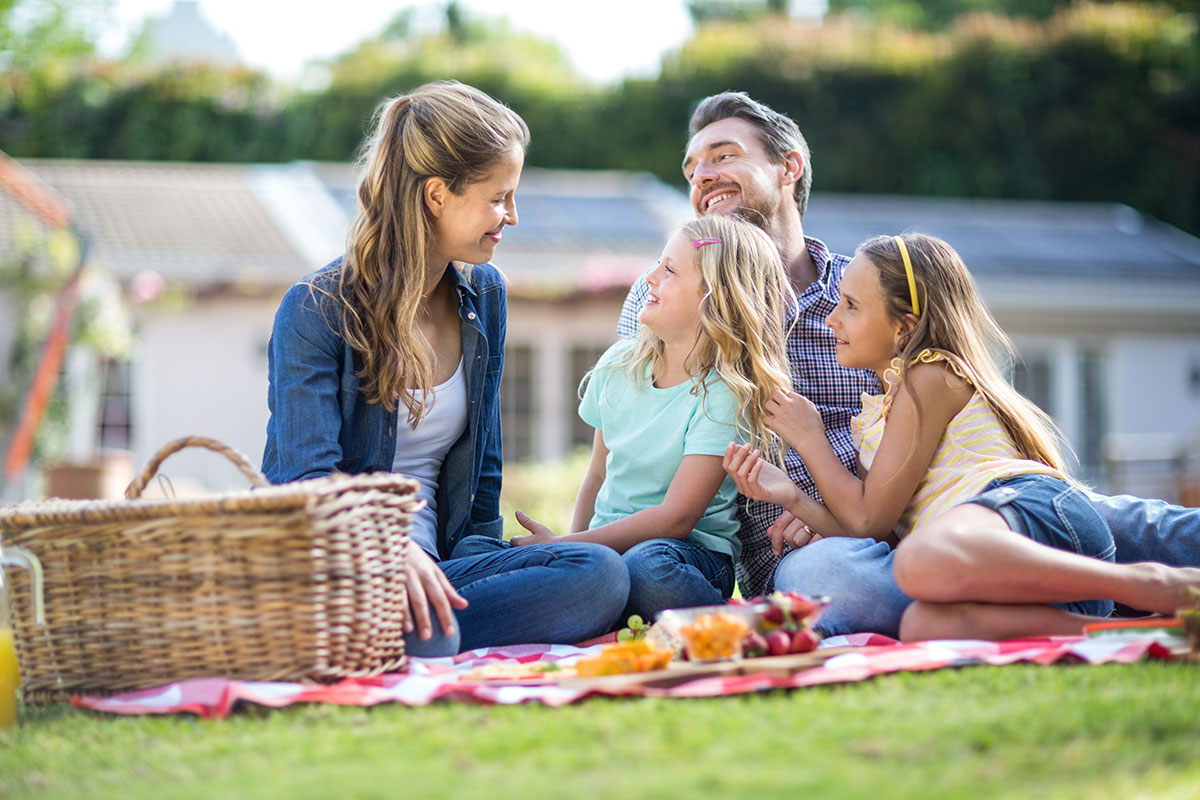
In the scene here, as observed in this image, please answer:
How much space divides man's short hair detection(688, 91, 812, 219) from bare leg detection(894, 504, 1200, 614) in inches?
62.6

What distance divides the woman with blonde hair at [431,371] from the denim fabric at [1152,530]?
4.31 feet

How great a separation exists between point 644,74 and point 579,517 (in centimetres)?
1700

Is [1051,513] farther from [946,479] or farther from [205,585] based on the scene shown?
[205,585]

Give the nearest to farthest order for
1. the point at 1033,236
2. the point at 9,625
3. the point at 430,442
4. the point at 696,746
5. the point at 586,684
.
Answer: the point at 696,746 < the point at 586,684 < the point at 9,625 < the point at 430,442 < the point at 1033,236

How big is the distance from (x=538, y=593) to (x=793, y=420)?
2.70 feet

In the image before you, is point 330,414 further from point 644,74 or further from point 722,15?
point 722,15

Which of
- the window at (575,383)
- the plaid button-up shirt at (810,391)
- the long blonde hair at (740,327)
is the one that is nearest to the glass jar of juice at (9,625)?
the long blonde hair at (740,327)

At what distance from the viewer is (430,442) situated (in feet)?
10.3

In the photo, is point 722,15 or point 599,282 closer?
point 599,282

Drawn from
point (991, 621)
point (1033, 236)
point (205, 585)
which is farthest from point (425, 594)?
point (1033, 236)

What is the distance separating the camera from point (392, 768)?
5.67ft

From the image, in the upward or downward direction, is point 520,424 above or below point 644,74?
below

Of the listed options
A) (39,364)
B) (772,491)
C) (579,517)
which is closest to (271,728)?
(772,491)

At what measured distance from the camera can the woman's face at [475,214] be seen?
3066mm
